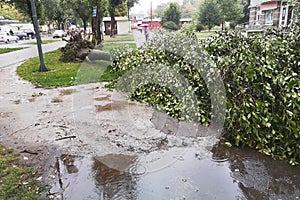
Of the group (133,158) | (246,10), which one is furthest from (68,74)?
(246,10)

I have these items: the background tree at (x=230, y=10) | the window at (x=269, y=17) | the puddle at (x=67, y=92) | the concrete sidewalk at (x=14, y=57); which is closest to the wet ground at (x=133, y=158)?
the puddle at (x=67, y=92)

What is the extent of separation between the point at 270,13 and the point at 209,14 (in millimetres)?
13289

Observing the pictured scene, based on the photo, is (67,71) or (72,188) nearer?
(72,188)

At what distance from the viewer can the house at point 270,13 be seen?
2127 centimetres

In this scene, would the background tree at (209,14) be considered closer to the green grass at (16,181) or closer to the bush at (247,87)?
the bush at (247,87)

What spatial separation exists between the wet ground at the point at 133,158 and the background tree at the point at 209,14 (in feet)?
109

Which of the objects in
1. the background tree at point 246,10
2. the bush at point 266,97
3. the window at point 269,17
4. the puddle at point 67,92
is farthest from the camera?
the background tree at point 246,10

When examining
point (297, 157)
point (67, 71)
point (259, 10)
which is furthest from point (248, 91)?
point (259, 10)

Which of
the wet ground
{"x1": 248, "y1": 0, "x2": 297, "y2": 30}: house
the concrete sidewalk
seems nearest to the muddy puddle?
the wet ground

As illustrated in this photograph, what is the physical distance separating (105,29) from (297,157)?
3959 cm

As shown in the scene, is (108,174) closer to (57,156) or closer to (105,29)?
(57,156)

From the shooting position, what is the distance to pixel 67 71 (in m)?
10.1

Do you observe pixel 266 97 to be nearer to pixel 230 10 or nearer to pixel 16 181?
pixel 16 181

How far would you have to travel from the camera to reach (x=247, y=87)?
13.3 ft
